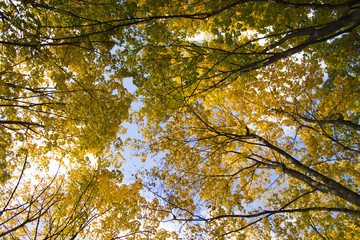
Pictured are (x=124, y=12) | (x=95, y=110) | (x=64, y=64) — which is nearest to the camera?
(x=124, y=12)

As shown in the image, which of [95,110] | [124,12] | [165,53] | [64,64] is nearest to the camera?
[124,12]

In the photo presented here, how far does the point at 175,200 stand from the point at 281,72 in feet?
20.0

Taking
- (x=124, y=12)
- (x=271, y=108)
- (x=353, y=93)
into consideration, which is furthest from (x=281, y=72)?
(x=124, y=12)

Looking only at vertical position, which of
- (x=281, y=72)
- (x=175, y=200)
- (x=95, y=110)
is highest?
(x=281, y=72)

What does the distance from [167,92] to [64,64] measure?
8.53 feet

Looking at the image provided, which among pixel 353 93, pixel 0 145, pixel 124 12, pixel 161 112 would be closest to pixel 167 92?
pixel 161 112

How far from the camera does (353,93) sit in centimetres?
546

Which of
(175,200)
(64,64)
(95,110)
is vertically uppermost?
(64,64)

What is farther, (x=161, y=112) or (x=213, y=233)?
(x=213, y=233)

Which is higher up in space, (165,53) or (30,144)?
(165,53)

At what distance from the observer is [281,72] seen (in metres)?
6.74

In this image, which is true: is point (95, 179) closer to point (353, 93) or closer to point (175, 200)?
point (175, 200)

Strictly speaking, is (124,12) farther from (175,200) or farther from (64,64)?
(175,200)

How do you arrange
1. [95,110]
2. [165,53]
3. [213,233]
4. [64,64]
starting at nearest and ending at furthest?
[165,53]
[64,64]
[95,110]
[213,233]
